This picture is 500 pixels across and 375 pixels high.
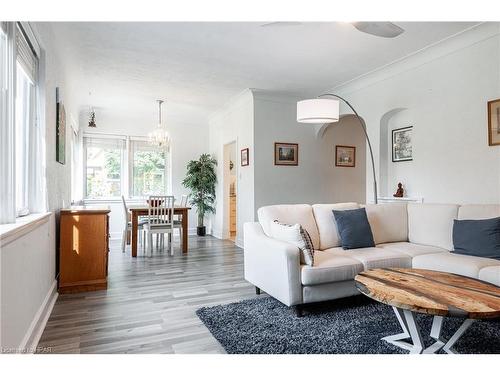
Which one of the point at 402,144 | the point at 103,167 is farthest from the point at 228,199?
the point at 402,144

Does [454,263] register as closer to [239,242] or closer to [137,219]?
[239,242]

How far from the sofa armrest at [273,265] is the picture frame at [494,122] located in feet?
7.62

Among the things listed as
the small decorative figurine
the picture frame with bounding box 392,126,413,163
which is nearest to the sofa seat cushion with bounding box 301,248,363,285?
the small decorative figurine

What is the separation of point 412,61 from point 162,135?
418cm

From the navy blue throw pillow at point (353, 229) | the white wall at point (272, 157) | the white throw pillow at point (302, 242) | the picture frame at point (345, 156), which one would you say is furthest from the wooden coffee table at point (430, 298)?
the picture frame at point (345, 156)

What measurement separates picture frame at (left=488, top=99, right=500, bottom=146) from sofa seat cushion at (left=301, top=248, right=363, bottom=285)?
1.87 metres

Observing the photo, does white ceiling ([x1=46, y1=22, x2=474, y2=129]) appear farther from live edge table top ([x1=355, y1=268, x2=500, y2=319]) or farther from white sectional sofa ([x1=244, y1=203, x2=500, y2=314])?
live edge table top ([x1=355, y1=268, x2=500, y2=319])

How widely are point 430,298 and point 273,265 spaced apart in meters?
1.30

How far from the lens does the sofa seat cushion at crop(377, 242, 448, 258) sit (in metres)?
3.14

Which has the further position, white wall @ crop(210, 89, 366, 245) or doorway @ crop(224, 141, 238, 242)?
doorway @ crop(224, 141, 238, 242)

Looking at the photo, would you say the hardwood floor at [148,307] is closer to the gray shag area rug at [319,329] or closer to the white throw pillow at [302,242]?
the gray shag area rug at [319,329]

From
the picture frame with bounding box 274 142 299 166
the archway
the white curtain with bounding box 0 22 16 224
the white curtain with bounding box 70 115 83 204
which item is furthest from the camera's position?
the white curtain with bounding box 70 115 83 204

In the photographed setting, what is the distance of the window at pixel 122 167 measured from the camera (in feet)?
22.6
